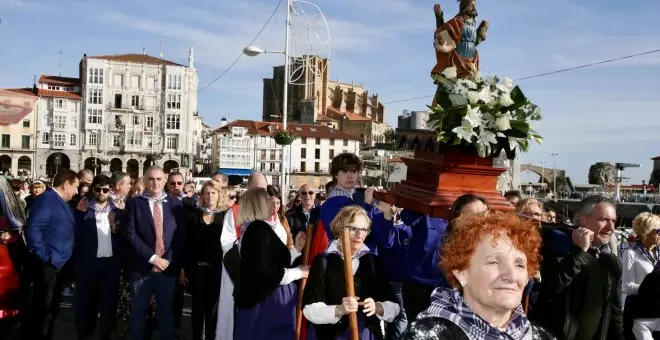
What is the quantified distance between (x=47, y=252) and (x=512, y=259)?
246 inches

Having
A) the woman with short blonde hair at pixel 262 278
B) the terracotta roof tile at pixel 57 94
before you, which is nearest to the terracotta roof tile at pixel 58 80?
the terracotta roof tile at pixel 57 94

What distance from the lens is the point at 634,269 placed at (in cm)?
614

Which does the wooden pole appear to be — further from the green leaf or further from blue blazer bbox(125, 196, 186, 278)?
blue blazer bbox(125, 196, 186, 278)

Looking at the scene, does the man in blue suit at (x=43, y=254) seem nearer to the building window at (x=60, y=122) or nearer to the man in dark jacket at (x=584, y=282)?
the man in dark jacket at (x=584, y=282)

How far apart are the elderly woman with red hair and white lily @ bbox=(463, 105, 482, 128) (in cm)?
173

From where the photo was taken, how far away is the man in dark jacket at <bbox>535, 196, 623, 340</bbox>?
13.9 feet

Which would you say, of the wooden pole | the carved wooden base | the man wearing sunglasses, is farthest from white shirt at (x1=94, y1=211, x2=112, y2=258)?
the carved wooden base

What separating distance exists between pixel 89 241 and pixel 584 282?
568 cm

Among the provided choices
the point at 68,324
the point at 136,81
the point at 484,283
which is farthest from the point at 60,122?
the point at 484,283

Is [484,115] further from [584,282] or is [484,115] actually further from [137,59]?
[137,59]

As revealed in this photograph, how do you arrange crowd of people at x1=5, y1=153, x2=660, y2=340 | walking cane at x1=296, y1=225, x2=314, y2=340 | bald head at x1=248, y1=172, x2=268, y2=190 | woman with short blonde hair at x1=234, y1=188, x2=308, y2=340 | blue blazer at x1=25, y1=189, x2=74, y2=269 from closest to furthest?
crowd of people at x1=5, y1=153, x2=660, y2=340 < woman with short blonde hair at x1=234, y1=188, x2=308, y2=340 < walking cane at x1=296, y1=225, x2=314, y2=340 < bald head at x1=248, y1=172, x2=268, y2=190 < blue blazer at x1=25, y1=189, x2=74, y2=269

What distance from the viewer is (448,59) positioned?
523 centimetres

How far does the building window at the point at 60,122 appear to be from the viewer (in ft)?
250

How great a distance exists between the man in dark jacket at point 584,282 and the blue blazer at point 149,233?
14.7 feet
